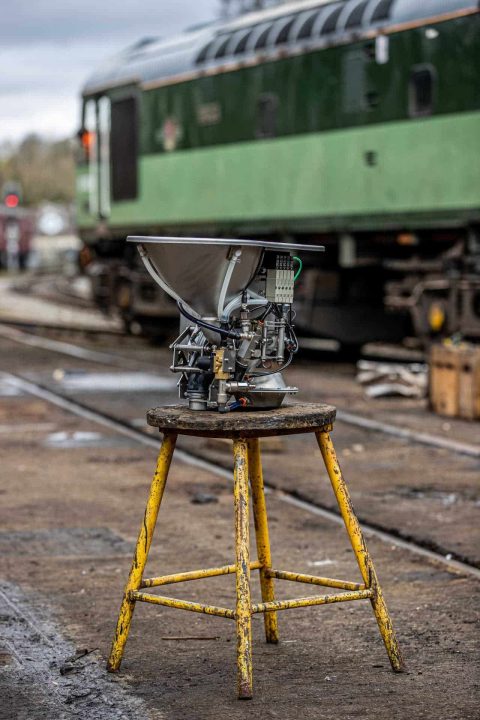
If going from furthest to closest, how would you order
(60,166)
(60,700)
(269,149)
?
(60,166) < (269,149) < (60,700)

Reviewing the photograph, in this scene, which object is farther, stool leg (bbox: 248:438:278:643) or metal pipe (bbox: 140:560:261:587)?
stool leg (bbox: 248:438:278:643)

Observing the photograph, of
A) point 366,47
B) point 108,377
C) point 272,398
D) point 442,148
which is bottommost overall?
point 108,377

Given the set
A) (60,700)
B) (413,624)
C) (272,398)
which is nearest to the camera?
(60,700)

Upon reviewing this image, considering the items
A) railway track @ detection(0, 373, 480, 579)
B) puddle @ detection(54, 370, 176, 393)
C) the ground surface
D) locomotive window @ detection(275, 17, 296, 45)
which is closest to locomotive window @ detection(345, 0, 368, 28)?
locomotive window @ detection(275, 17, 296, 45)

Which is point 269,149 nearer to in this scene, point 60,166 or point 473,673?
point 473,673

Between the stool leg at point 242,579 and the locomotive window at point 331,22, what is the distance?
1265cm

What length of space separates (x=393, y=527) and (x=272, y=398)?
9.24 feet

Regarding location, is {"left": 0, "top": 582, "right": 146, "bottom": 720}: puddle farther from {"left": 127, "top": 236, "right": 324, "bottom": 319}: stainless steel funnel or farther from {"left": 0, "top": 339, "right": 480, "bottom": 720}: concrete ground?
{"left": 127, "top": 236, "right": 324, "bottom": 319}: stainless steel funnel

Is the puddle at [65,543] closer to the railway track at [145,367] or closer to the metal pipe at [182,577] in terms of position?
the metal pipe at [182,577]

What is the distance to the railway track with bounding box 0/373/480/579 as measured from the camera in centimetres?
724

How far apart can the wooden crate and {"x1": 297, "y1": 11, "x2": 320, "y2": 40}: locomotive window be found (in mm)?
5661

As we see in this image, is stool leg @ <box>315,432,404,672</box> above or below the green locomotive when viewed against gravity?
below

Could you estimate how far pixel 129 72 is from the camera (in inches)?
874

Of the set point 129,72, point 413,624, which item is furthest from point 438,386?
point 129,72
